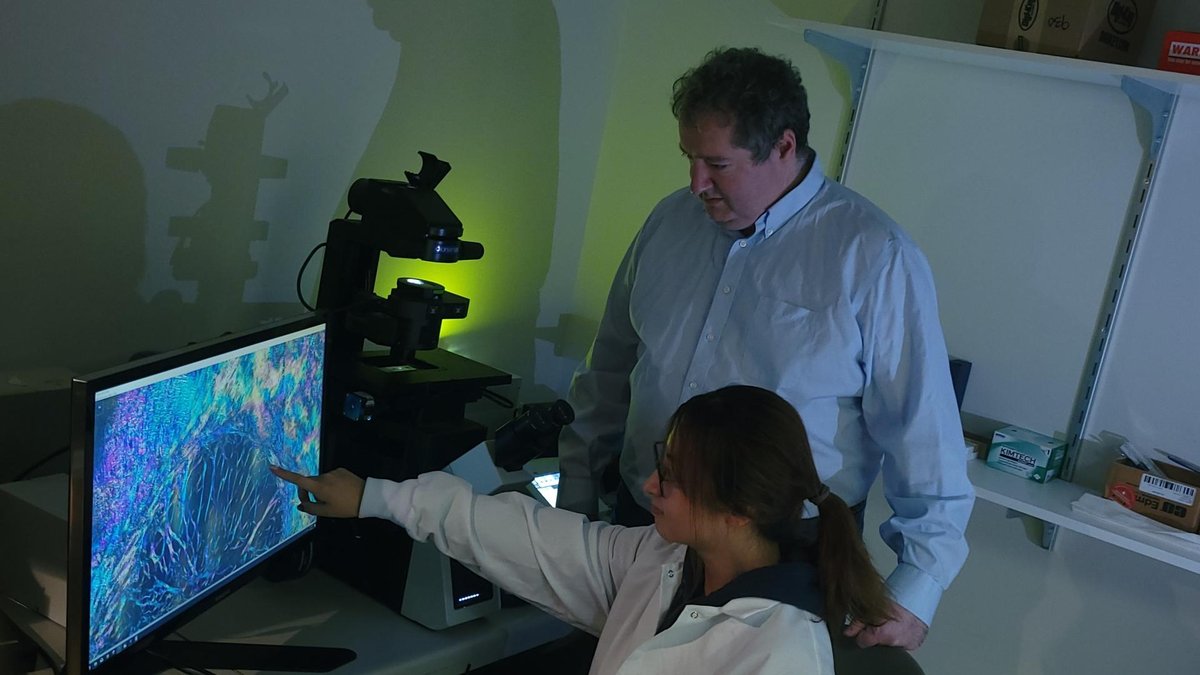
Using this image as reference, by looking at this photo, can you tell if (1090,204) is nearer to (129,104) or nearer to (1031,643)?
(1031,643)

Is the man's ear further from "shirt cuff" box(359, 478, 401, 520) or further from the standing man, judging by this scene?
"shirt cuff" box(359, 478, 401, 520)

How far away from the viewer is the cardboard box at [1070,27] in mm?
2037

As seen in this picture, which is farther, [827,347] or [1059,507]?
[1059,507]

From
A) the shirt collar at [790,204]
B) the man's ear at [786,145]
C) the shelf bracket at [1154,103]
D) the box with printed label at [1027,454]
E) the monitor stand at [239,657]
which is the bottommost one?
the monitor stand at [239,657]

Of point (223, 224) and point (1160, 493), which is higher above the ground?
point (223, 224)

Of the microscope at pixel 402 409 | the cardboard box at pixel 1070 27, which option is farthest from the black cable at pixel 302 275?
the cardboard box at pixel 1070 27

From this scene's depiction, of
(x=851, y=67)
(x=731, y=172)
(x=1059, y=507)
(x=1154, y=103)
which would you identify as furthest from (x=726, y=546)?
(x=851, y=67)

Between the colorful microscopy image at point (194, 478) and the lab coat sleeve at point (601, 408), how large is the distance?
490 millimetres

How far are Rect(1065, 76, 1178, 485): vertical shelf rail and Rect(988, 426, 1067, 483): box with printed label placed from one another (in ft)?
0.20

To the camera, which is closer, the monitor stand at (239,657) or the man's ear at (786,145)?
the monitor stand at (239,657)

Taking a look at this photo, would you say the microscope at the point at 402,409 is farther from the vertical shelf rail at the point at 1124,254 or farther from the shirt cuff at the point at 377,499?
the vertical shelf rail at the point at 1124,254

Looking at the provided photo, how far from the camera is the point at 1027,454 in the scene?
2326mm

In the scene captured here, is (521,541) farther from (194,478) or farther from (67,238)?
(67,238)

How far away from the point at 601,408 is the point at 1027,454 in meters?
1.00
